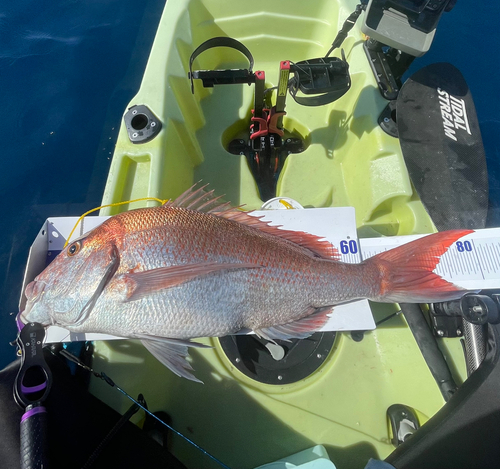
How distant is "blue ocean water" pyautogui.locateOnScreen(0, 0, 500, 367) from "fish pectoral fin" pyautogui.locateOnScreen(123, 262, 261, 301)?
5.24 feet

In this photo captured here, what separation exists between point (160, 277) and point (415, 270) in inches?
41.8

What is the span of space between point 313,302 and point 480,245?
1.13 m

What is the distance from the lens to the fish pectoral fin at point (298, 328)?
1313 millimetres

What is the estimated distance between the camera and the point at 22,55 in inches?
121

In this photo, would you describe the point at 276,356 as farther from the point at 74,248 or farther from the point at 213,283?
the point at 74,248

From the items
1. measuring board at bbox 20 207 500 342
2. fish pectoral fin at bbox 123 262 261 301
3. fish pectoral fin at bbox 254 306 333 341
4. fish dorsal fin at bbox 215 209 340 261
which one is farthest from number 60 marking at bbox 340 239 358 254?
fish pectoral fin at bbox 123 262 261 301

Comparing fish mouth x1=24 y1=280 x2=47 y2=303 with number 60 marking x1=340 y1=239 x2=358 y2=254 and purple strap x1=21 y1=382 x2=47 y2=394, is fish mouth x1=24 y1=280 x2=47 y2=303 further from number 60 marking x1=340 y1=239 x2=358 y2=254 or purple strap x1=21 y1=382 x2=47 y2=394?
number 60 marking x1=340 y1=239 x2=358 y2=254

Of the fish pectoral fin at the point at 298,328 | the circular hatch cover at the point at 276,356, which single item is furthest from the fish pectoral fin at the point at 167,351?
the circular hatch cover at the point at 276,356

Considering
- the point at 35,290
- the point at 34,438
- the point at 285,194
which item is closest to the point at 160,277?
the point at 35,290

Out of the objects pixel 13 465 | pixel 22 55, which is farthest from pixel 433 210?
pixel 22 55

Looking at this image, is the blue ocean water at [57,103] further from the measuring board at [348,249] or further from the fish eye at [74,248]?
the fish eye at [74,248]

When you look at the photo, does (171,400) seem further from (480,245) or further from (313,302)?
(480,245)

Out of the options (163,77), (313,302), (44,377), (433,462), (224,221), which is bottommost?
(44,377)

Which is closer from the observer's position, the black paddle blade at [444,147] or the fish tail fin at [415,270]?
the fish tail fin at [415,270]
